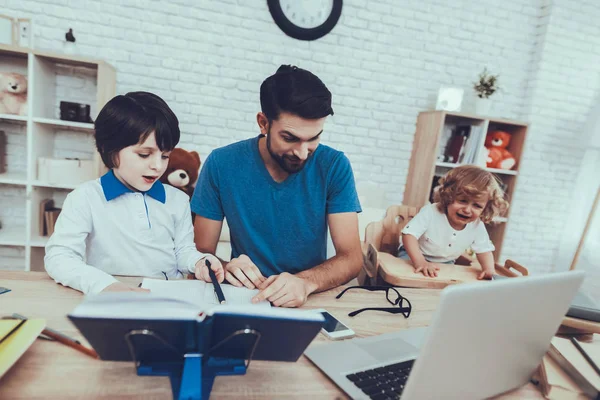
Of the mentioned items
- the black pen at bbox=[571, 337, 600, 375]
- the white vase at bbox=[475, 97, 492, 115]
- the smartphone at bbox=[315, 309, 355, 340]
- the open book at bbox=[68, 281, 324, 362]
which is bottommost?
the smartphone at bbox=[315, 309, 355, 340]

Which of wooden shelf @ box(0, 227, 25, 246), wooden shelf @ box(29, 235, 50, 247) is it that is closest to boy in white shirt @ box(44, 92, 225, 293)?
wooden shelf @ box(29, 235, 50, 247)

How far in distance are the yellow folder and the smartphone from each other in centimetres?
56

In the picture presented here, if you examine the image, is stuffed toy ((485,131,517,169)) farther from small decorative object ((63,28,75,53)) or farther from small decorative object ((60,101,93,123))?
small decorative object ((63,28,75,53))

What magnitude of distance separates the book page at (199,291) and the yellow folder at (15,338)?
25 centimetres

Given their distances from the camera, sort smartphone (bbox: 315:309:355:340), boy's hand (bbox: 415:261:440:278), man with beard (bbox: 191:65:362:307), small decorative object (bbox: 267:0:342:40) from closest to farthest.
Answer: smartphone (bbox: 315:309:355:340)
man with beard (bbox: 191:65:362:307)
boy's hand (bbox: 415:261:440:278)
small decorative object (bbox: 267:0:342:40)

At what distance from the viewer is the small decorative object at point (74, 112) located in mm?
2414

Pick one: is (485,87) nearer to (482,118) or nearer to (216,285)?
(482,118)

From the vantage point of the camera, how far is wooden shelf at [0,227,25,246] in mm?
2426

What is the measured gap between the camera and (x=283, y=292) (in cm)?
97

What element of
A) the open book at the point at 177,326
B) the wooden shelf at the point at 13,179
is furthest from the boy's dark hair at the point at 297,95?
the wooden shelf at the point at 13,179

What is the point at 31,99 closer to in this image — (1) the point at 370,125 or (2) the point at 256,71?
(2) the point at 256,71

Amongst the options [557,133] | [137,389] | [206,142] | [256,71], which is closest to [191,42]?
[256,71]

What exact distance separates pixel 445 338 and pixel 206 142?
105 inches

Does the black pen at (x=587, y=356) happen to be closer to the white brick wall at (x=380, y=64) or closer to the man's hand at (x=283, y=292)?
the man's hand at (x=283, y=292)
